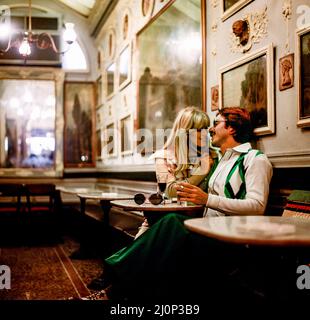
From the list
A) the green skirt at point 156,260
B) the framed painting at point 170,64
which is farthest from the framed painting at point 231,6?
the green skirt at point 156,260

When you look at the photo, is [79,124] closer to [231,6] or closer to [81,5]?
[81,5]

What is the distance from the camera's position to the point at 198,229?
5.45ft

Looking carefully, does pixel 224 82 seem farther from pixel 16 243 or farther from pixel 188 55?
pixel 16 243

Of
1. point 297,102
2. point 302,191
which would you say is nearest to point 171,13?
point 297,102

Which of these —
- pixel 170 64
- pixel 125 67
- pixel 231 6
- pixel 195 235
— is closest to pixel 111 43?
pixel 125 67

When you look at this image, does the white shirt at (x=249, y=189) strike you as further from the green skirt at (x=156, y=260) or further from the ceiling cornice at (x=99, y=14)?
the ceiling cornice at (x=99, y=14)

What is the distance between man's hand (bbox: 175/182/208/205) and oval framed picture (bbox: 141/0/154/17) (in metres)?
3.34

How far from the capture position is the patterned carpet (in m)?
3.56

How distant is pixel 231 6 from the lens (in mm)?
3404

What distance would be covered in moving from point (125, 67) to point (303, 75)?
4.29 m

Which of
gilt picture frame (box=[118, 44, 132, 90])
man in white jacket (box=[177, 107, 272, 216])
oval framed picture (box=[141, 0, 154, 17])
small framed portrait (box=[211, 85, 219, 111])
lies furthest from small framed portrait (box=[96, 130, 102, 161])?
man in white jacket (box=[177, 107, 272, 216])

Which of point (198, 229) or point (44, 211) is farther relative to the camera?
point (44, 211)

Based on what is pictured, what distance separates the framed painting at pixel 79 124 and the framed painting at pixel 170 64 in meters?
3.13

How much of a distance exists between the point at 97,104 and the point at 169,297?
22.6 ft
